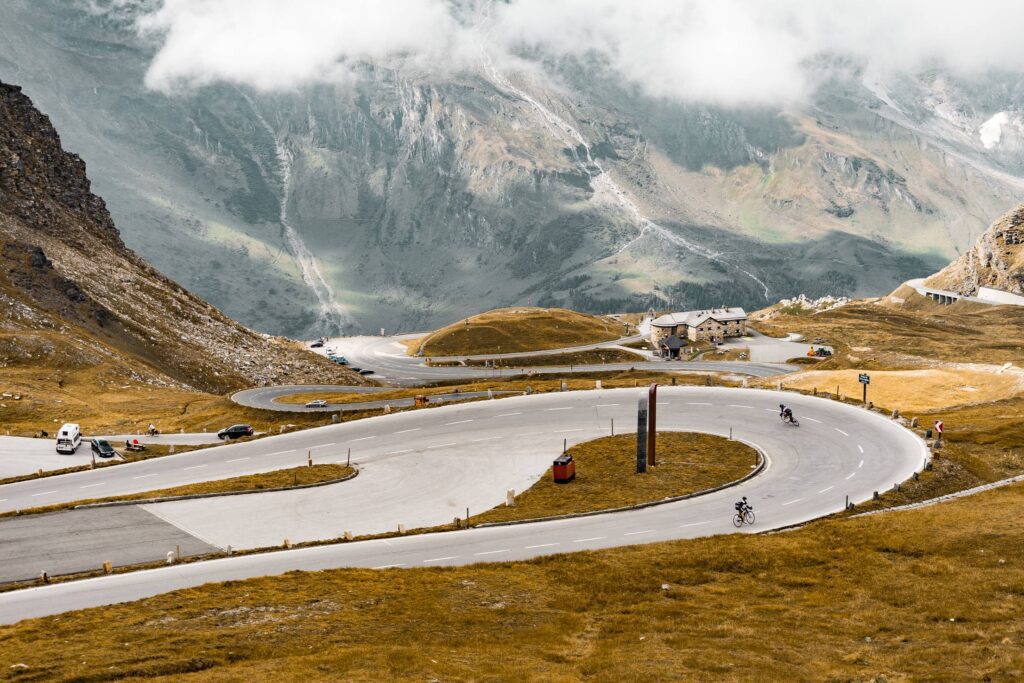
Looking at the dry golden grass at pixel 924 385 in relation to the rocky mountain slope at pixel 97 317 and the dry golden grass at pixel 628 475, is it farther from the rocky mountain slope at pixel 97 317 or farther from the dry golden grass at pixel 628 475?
the rocky mountain slope at pixel 97 317

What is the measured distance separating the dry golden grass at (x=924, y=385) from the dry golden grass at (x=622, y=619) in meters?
77.9

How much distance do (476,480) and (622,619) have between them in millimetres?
36940

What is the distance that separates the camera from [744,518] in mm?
69562

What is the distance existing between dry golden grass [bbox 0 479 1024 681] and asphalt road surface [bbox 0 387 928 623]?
17.3 ft

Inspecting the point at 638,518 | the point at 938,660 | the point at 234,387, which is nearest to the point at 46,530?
the point at 638,518

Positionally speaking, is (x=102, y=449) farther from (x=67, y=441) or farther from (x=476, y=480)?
(x=476, y=480)

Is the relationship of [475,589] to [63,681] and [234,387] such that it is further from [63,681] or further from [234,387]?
[234,387]

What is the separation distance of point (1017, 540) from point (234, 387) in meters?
140

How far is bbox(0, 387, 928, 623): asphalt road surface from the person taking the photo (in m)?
64.0

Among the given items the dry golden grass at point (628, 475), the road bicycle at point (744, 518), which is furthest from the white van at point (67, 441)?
the road bicycle at point (744, 518)

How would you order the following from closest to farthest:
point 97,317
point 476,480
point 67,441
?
point 476,480
point 67,441
point 97,317

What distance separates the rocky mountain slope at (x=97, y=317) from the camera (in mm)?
149375

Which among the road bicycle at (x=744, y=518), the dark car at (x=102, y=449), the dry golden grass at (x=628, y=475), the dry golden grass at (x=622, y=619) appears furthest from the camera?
the dark car at (x=102, y=449)

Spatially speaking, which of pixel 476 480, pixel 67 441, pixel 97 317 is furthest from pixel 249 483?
pixel 97 317
